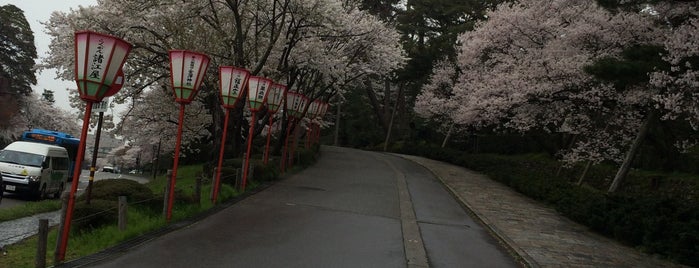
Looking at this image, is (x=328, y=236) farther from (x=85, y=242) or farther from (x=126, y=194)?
(x=126, y=194)

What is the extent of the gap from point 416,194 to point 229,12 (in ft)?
29.2

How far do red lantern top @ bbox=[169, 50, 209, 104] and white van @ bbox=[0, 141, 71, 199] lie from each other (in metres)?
9.73

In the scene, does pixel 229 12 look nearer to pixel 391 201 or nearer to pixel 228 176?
pixel 228 176

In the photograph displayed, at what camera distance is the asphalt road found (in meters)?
7.55

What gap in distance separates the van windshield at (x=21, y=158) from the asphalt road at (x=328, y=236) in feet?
26.0

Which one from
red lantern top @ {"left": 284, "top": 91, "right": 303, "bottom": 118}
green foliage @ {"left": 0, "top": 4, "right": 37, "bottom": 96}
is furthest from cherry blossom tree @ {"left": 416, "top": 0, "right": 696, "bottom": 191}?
green foliage @ {"left": 0, "top": 4, "right": 37, "bottom": 96}

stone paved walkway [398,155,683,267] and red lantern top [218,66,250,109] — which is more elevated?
red lantern top [218,66,250,109]

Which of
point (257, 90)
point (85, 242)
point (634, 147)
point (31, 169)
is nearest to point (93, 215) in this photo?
point (85, 242)

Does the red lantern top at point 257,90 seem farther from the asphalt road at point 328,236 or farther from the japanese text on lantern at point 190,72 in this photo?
the japanese text on lantern at point 190,72

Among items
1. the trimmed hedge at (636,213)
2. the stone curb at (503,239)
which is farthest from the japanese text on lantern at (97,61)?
the trimmed hedge at (636,213)

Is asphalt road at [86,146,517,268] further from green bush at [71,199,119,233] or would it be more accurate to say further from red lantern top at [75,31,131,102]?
red lantern top at [75,31,131,102]

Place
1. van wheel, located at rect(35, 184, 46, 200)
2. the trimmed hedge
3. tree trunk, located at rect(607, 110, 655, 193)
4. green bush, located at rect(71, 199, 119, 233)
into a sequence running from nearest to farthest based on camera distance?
1. green bush, located at rect(71, 199, 119, 233)
2. the trimmed hedge
3. tree trunk, located at rect(607, 110, 655, 193)
4. van wheel, located at rect(35, 184, 46, 200)

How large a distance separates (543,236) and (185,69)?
27.2 feet

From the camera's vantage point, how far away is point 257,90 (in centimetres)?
1430
